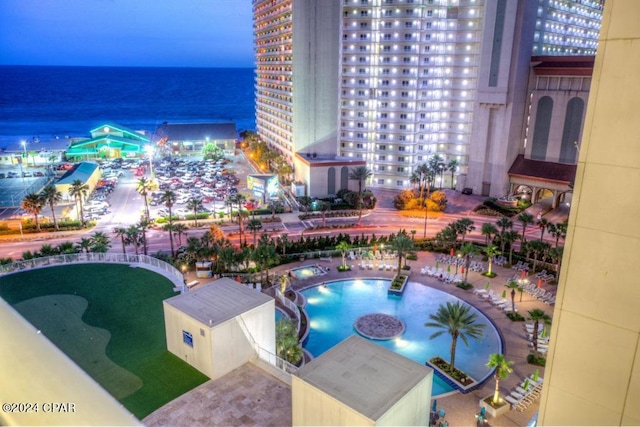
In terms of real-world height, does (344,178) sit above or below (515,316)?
above

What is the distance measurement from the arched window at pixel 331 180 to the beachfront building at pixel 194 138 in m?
50.1

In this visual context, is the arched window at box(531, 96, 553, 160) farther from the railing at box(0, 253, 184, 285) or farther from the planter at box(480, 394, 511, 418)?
the railing at box(0, 253, 184, 285)

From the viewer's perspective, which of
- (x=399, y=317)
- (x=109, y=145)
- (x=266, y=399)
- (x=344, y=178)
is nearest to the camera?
(x=266, y=399)

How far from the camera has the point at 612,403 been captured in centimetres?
930

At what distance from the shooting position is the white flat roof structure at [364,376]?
60.5 feet

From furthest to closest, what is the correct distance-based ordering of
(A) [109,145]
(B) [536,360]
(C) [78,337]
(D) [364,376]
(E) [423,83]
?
(A) [109,145] < (E) [423,83] < (B) [536,360] < (C) [78,337] < (D) [364,376]

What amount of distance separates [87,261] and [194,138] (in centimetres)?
8476

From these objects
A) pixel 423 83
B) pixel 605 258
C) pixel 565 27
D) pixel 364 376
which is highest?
pixel 565 27

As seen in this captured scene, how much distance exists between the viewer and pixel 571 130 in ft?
Answer: 230

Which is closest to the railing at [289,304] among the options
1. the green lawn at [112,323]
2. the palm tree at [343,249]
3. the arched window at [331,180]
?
the green lawn at [112,323]

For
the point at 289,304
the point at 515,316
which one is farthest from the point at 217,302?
the point at 515,316

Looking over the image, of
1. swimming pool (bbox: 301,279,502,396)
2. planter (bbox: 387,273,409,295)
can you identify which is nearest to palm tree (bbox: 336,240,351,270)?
swimming pool (bbox: 301,279,502,396)

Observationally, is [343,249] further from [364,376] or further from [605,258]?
[605,258]

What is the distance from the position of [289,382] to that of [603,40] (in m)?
20.2
